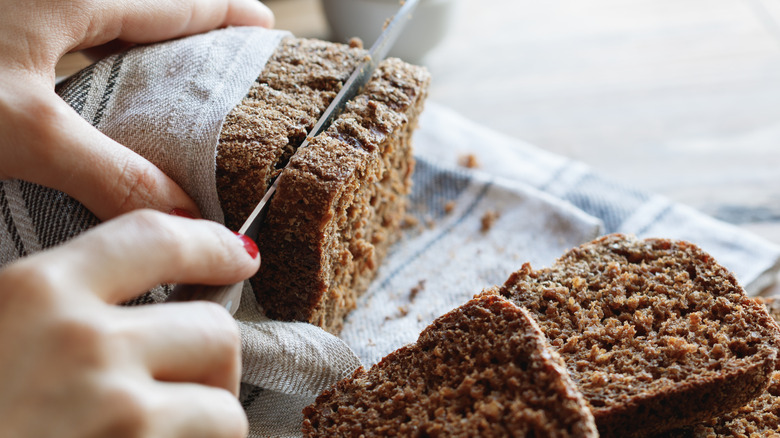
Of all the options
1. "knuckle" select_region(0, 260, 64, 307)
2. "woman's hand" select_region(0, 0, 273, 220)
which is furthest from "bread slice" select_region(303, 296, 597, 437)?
"knuckle" select_region(0, 260, 64, 307)

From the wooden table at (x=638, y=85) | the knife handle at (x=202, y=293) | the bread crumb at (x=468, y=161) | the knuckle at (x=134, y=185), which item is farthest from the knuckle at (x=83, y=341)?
the wooden table at (x=638, y=85)

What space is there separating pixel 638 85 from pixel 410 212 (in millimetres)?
1773

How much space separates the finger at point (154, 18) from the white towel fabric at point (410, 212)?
0.20ft

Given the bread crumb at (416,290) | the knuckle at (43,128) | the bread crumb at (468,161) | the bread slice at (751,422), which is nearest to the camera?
the knuckle at (43,128)

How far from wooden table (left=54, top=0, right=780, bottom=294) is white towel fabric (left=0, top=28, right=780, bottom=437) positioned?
0.95 ft

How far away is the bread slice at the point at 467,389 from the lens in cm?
169

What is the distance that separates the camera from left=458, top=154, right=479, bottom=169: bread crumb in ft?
11.4

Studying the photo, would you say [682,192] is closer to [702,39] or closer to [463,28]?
[702,39]

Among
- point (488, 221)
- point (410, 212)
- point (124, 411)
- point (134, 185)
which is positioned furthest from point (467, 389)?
point (410, 212)

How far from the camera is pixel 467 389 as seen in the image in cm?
184

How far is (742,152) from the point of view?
11.6ft

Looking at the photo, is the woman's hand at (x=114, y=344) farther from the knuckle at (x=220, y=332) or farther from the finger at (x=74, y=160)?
the finger at (x=74, y=160)

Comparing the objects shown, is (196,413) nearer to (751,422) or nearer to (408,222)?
(751,422)

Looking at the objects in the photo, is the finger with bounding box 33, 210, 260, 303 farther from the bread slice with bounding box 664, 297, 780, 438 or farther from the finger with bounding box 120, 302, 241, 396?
the bread slice with bounding box 664, 297, 780, 438
